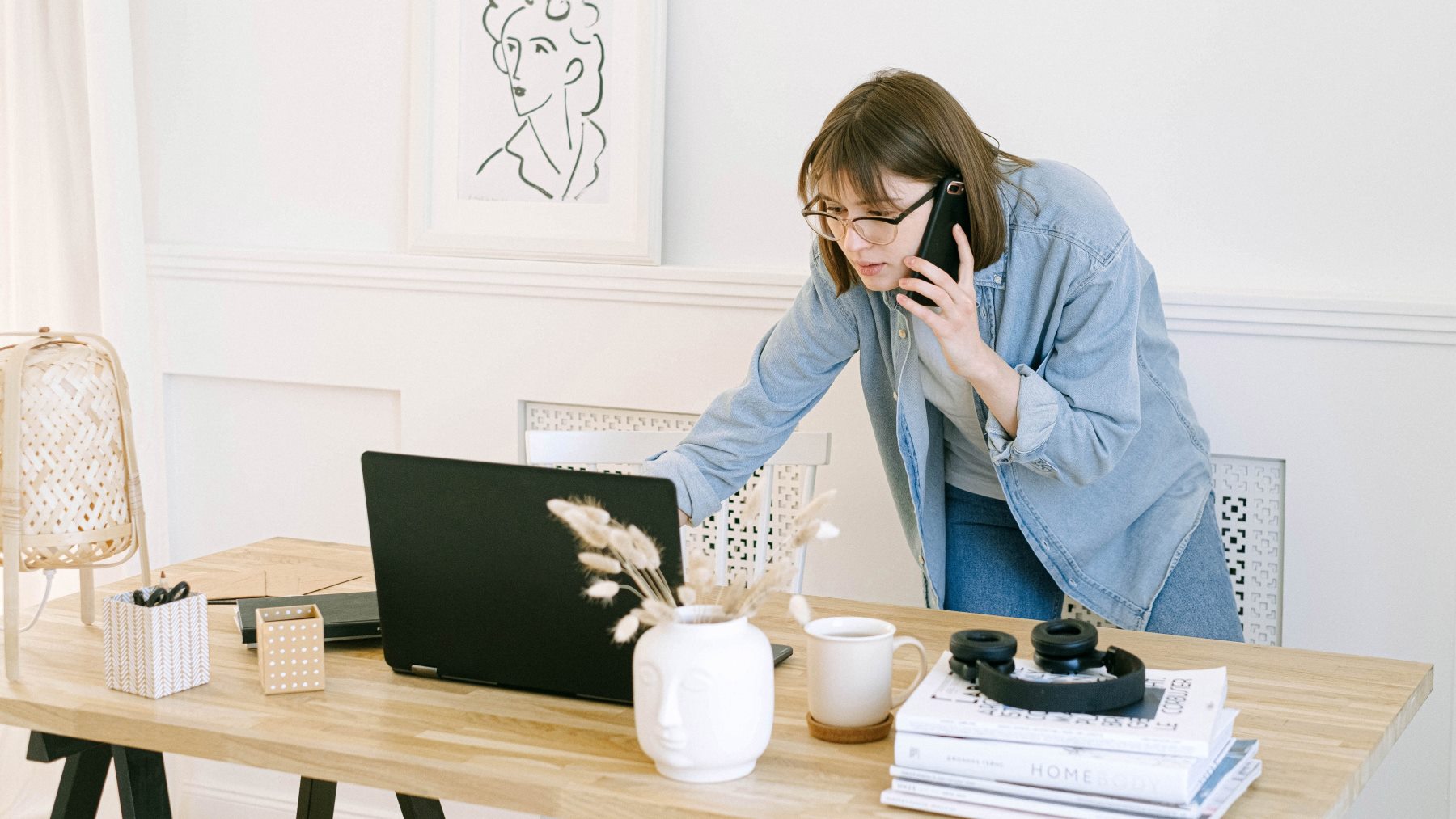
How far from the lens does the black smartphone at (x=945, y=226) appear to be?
1.73 metres

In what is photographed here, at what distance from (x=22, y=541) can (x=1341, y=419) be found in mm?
1859

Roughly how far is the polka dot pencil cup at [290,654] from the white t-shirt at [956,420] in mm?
828

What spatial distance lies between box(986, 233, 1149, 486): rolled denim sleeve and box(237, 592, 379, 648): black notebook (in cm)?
78

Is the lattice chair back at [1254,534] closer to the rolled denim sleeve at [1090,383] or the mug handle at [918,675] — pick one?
the rolled denim sleeve at [1090,383]

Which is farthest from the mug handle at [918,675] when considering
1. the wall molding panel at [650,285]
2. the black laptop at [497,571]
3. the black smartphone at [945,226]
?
the wall molding panel at [650,285]

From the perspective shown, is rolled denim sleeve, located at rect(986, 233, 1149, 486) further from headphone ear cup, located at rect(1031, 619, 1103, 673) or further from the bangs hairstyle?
headphone ear cup, located at rect(1031, 619, 1103, 673)

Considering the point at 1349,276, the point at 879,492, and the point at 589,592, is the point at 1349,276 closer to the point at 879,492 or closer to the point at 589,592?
the point at 879,492

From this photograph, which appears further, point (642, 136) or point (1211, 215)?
point (642, 136)

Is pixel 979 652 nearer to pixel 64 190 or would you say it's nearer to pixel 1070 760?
pixel 1070 760

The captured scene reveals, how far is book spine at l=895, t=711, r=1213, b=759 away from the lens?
1101 millimetres

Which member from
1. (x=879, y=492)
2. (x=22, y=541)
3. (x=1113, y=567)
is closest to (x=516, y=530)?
(x=22, y=541)

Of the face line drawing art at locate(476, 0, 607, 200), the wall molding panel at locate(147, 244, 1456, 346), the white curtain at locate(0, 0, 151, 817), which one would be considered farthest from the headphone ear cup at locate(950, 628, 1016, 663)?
the white curtain at locate(0, 0, 151, 817)

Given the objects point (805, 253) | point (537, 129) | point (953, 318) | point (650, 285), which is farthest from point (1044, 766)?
point (537, 129)

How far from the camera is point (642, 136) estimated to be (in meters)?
2.56
